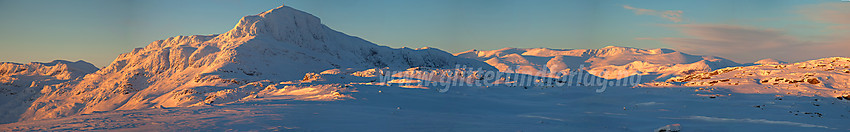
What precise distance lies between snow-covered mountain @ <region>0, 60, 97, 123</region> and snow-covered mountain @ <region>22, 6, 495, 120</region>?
3.30 metres

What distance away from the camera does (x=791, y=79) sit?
28.1 metres

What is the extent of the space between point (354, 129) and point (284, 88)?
17.0 metres

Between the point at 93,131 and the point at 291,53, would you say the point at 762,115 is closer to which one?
the point at 93,131

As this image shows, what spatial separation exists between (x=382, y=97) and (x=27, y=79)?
75285mm

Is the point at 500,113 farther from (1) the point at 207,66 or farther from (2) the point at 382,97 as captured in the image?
(1) the point at 207,66

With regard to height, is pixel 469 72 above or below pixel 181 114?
above

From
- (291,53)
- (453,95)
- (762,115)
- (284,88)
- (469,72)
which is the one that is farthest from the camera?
(291,53)

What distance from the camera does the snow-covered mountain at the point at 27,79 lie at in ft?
187

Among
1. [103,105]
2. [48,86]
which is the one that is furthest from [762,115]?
[48,86]

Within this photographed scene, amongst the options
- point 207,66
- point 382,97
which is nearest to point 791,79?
point 382,97

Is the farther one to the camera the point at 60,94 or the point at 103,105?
the point at 60,94

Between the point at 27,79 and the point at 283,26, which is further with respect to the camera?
the point at 27,79

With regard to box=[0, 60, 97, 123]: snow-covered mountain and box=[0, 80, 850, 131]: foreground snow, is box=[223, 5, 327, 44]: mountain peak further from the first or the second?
box=[0, 80, 850, 131]: foreground snow

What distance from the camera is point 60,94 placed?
5497 centimetres
